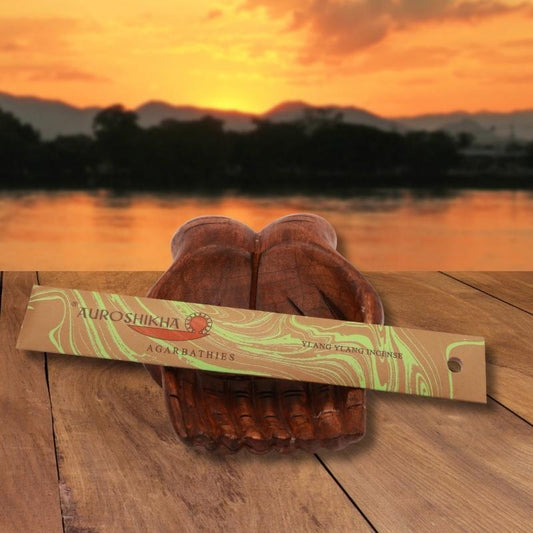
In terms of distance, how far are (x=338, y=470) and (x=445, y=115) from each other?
1081 mm

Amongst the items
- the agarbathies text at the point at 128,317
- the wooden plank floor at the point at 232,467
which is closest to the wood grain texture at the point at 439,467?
the wooden plank floor at the point at 232,467

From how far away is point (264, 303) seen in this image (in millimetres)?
867

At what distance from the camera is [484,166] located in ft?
5.78

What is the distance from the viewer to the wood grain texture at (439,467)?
0.63 meters

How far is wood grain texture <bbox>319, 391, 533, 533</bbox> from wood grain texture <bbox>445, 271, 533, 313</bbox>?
0.47m

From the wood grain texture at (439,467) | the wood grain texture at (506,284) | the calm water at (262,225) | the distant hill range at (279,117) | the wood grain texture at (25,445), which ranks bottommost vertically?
the wood grain texture at (439,467)

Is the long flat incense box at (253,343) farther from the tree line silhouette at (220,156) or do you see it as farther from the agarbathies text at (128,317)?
the tree line silhouette at (220,156)

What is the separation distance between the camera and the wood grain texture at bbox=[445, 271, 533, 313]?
4.37ft

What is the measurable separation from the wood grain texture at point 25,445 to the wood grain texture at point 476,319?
44 centimetres

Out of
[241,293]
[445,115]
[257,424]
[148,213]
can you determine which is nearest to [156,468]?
[257,424]

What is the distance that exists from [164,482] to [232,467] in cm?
6

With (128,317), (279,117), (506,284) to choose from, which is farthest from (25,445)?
(279,117)

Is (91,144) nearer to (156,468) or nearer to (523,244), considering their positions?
(523,244)

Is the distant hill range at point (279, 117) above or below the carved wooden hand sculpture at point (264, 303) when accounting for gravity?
above
